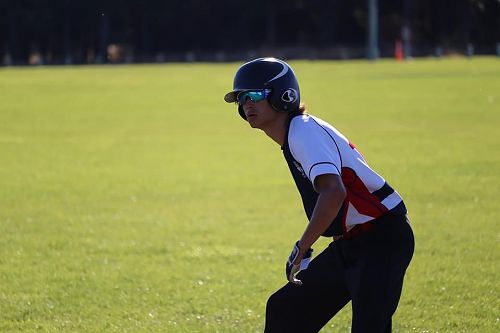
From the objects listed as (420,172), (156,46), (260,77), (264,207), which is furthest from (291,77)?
(156,46)

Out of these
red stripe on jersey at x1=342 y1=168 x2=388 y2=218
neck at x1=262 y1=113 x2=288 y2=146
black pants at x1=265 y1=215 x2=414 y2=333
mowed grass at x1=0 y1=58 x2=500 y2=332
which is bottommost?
mowed grass at x1=0 y1=58 x2=500 y2=332

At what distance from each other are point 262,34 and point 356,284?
90.3 meters

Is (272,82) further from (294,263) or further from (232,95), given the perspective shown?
(294,263)

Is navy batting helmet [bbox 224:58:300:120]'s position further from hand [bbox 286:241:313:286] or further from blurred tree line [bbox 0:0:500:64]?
blurred tree line [bbox 0:0:500:64]

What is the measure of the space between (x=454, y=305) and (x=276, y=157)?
38.1 feet

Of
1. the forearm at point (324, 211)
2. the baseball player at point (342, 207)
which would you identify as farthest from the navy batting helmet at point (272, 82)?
the forearm at point (324, 211)

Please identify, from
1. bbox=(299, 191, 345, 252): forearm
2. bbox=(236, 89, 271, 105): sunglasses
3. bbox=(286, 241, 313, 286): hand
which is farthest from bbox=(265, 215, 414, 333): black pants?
bbox=(236, 89, 271, 105): sunglasses

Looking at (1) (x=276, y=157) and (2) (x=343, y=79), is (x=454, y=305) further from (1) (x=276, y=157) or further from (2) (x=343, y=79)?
(2) (x=343, y=79)

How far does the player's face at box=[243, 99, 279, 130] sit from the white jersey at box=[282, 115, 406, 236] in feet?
0.44

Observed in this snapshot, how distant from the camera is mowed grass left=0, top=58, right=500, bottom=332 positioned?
24.3 feet

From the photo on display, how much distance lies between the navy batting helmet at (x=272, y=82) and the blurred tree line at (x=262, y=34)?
49150 mm

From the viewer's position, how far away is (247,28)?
3593 inches

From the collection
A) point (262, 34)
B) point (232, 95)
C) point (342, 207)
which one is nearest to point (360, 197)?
point (342, 207)

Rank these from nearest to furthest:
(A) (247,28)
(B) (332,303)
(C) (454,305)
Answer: (B) (332,303), (C) (454,305), (A) (247,28)
